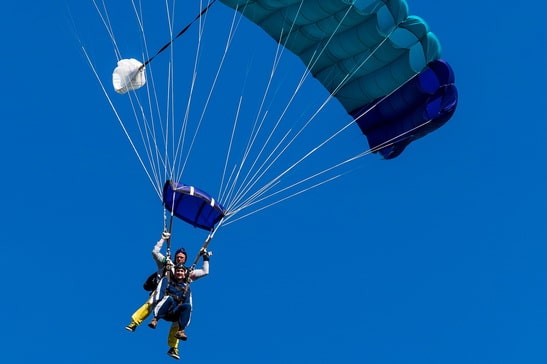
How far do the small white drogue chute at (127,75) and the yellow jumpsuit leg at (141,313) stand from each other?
3.12m

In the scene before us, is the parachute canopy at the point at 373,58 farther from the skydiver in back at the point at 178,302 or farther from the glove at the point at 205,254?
the skydiver in back at the point at 178,302

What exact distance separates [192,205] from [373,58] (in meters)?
3.50

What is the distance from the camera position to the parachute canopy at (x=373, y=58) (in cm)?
1552

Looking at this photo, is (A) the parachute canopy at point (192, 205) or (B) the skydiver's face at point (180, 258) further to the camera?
(A) the parachute canopy at point (192, 205)

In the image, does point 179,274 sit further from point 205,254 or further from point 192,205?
point 192,205

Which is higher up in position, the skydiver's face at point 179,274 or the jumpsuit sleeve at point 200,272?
the jumpsuit sleeve at point 200,272

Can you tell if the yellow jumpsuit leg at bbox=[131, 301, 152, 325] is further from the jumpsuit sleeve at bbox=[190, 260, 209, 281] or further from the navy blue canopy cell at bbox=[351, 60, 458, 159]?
the navy blue canopy cell at bbox=[351, 60, 458, 159]

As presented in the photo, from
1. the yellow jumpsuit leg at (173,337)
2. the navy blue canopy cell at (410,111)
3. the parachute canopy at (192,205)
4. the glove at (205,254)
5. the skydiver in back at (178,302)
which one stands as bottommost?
the yellow jumpsuit leg at (173,337)

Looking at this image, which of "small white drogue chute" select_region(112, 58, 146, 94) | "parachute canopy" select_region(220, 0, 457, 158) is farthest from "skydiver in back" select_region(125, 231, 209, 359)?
"parachute canopy" select_region(220, 0, 457, 158)

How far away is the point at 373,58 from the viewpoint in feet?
53.7

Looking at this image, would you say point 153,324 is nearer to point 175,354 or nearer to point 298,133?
point 175,354

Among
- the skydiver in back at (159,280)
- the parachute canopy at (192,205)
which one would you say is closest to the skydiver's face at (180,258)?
the skydiver in back at (159,280)

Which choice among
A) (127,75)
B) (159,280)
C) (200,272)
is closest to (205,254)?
(200,272)

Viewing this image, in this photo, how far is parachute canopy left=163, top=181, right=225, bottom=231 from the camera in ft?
47.1
